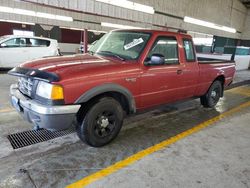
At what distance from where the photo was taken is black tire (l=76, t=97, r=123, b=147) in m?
2.95

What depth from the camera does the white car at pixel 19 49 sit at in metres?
8.70

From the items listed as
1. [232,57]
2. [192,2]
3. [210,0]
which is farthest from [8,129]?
[210,0]

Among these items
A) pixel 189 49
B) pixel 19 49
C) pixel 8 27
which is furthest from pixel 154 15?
pixel 8 27

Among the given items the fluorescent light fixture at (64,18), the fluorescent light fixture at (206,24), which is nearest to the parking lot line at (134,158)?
the fluorescent light fixture at (206,24)

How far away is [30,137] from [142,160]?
5.68ft

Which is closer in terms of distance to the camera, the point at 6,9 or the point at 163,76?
the point at 163,76

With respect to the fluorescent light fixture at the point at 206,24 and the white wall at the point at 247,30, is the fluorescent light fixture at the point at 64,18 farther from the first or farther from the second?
the white wall at the point at 247,30

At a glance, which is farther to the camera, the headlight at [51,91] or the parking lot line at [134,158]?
the headlight at [51,91]

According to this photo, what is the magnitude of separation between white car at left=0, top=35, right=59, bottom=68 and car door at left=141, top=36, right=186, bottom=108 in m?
7.14

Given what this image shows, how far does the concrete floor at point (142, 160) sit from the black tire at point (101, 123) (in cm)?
15

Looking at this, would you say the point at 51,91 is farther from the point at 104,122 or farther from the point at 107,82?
the point at 104,122

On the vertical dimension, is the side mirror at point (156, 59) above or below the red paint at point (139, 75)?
above

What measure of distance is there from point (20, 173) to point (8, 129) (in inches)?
52.6

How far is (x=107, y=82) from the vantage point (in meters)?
3.00
